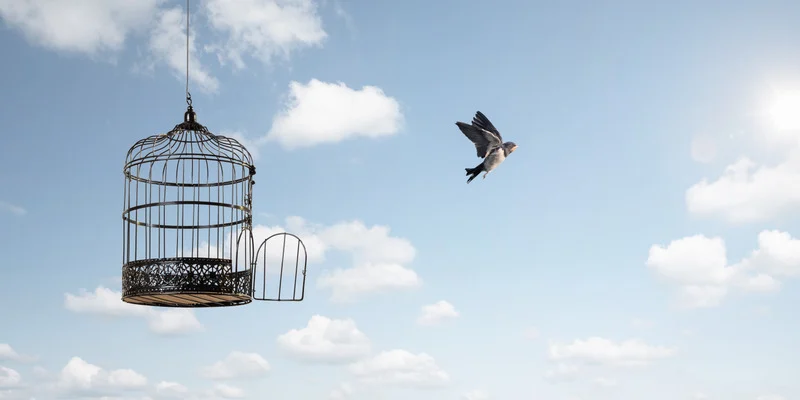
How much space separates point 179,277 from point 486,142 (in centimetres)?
373

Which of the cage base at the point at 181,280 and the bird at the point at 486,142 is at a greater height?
the bird at the point at 486,142

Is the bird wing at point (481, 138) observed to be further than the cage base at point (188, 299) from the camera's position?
Yes

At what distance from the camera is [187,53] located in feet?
33.2

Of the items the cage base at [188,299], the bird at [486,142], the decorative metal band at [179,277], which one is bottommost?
the cage base at [188,299]

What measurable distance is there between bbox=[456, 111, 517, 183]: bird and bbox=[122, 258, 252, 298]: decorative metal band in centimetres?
311

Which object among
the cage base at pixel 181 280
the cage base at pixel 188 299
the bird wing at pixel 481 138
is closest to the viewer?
the cage base at pixel 181 280

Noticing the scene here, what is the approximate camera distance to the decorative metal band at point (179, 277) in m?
9.87

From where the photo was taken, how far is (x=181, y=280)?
32.3 feet

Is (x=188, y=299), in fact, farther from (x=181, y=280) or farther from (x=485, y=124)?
(x=485, y=124)

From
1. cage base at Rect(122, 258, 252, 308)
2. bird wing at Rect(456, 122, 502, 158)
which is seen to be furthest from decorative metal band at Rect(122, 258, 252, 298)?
bird wing at Rect(456, 122, 502, 158)

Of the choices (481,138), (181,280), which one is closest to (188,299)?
(181,280)

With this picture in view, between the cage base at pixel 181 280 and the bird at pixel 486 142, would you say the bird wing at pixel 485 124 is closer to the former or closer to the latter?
the bird at pixel 486 142

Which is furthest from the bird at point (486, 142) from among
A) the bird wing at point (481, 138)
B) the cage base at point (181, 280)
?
the cage base at point (181, 280)

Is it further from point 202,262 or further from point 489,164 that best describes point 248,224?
point 489,164
